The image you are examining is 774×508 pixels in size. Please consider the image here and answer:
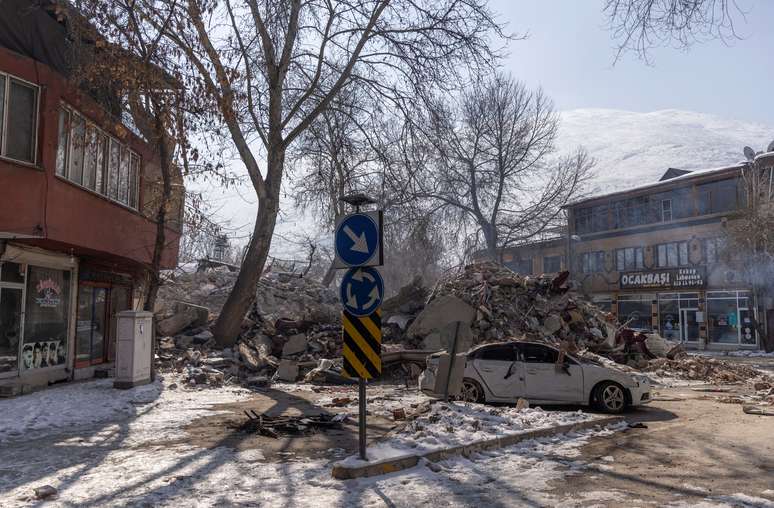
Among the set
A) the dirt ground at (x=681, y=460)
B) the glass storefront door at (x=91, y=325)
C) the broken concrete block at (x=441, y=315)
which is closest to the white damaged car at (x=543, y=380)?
the dirt ground at (x=681, y=460)

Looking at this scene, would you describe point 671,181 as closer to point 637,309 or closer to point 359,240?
point 637,309

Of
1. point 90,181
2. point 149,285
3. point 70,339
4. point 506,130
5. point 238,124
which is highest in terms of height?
point 506,130

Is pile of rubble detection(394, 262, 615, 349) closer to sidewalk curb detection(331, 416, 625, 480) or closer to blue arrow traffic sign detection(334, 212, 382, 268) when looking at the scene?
sidewalk curb detection(331, 416, 625, 480)

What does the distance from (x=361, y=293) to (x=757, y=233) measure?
29279 millimetres

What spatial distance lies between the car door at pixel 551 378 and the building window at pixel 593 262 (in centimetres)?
3708

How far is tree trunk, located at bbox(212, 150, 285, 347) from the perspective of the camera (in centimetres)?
1888

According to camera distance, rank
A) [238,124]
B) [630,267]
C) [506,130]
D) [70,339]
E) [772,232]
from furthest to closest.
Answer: [630,267] → [506,130] → [772,232] → [238,124] → [70,339]

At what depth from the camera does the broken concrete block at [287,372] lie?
17609mm

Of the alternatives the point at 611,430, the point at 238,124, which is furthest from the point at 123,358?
the point at 611,430

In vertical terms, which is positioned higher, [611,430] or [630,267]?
[630,267]

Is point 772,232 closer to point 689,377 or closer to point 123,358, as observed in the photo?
point 689,377

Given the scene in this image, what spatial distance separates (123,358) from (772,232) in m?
29.0

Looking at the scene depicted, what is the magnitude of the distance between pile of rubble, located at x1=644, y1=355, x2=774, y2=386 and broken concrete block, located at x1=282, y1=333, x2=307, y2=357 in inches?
445

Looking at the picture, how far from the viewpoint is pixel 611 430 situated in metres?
10.2
